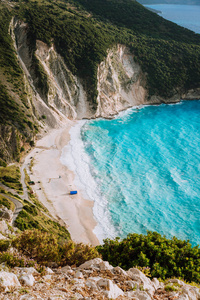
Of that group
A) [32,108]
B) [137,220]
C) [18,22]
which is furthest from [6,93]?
[137,220]

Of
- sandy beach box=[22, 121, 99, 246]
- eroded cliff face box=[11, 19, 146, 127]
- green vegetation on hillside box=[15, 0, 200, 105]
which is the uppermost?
green vegetation on hillside box=[15, 0, 200, 105]

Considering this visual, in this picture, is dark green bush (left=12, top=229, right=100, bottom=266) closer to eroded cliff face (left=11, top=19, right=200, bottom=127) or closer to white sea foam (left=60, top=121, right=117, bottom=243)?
white sea foam (left=60, top=121, right=117, bottom=243)

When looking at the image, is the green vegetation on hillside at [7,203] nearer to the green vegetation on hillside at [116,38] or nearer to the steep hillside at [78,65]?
the steep hillside at [78,65]

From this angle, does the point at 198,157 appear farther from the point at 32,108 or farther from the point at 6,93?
the point at 6,93

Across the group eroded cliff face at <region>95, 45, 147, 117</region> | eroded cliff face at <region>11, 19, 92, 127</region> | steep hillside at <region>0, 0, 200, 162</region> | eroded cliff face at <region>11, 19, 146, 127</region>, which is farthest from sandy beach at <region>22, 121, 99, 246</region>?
eroded cliff face at <region>95, 45, 147, 117</region>

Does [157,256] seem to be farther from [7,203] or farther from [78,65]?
[78,65]

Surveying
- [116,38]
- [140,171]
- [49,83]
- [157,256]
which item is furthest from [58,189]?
[116,38]
